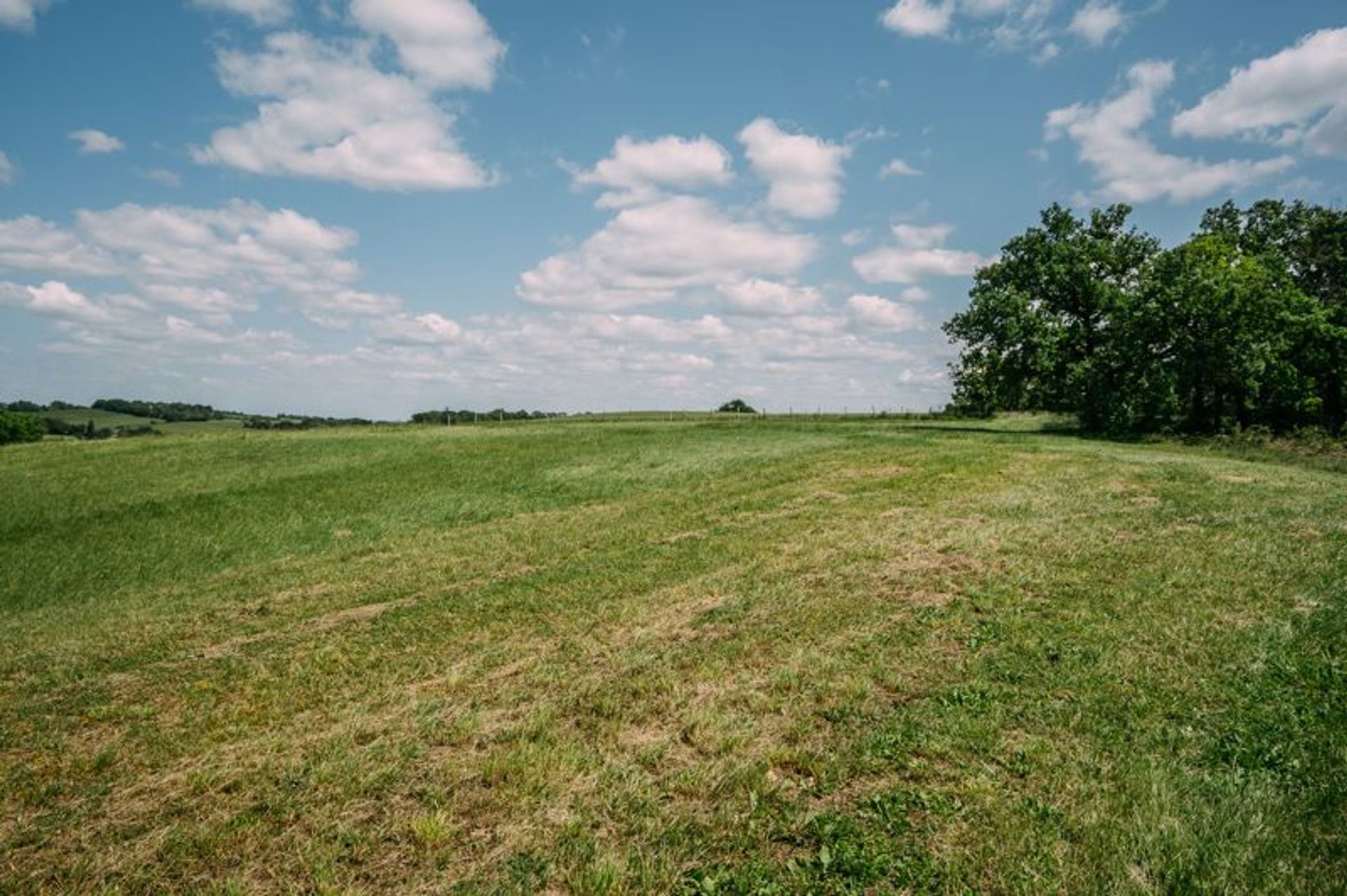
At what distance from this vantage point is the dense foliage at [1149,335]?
47.9 metres

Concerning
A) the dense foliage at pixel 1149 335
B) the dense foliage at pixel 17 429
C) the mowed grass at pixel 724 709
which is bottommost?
the mowed grass at pixel 724 709

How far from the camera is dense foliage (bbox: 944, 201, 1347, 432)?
1887 inches

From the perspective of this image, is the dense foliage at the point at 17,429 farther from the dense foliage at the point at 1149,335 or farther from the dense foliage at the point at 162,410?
the dense foliage at the point at 1149,335

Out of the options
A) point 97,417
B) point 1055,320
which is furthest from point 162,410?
point 1055,320

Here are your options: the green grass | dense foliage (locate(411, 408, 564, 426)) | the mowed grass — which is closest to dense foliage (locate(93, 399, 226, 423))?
the green grass

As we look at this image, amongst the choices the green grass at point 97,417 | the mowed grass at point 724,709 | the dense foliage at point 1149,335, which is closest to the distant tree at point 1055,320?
the dense foliage at point 1149,335

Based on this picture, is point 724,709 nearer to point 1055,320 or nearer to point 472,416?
point 1055,320

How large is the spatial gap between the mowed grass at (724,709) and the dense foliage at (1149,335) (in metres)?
32.4

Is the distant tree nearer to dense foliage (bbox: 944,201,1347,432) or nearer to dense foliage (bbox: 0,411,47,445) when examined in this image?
dense foliage (bbox: 944,201,1347,432)

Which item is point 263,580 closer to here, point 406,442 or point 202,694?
point 202,694

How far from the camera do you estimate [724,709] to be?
Result: 877 centimetres

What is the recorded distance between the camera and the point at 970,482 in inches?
979

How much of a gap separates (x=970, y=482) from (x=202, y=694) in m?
23.5

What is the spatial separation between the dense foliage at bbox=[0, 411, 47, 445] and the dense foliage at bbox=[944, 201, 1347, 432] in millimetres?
111782
